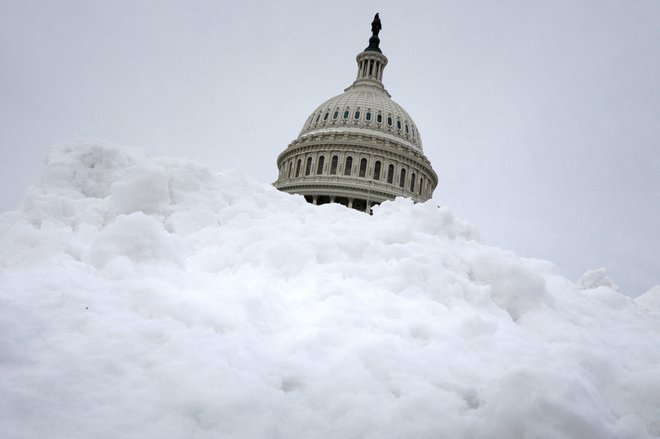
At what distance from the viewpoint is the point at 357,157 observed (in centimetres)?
6825

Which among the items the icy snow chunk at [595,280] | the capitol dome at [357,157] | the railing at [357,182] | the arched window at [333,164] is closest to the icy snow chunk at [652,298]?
the icy snow chunk at [595,280]

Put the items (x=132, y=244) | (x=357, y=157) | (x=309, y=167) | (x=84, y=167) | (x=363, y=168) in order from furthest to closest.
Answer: (x=309, y=167) < (x=363, y=168) < (x=357, y=157) < (x=84, y=167) < (x=132, y=244)

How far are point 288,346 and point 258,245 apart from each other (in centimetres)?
264

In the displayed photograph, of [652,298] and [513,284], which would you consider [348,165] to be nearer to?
[652,298]

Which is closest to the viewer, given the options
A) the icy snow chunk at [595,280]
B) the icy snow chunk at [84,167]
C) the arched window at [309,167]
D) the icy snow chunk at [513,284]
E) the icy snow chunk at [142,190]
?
the icy snow chunk at [513,284]

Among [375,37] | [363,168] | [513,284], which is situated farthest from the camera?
[375,37]

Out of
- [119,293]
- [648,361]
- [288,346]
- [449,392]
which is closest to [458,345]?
[449,392]

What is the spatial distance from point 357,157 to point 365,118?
9084 millimetres

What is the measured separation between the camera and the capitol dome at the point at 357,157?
6562 cm

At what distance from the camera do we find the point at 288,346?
5344 millimetres

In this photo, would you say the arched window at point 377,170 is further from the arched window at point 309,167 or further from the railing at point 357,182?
the arched window at point 309,167

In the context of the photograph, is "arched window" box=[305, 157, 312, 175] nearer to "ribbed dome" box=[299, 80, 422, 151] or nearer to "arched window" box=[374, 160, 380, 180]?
"ribbed dome" box=[299, 80, 422, 151]

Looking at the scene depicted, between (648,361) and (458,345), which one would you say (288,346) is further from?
(648,361)

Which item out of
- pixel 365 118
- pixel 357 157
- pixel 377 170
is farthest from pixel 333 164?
pixel 365 118
